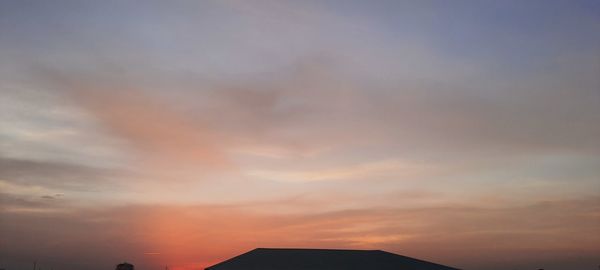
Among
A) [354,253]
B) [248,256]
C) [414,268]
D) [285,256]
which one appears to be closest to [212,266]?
[248,256]

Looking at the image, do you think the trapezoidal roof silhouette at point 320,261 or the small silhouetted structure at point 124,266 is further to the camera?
the small silhouetted structure at point 124,266

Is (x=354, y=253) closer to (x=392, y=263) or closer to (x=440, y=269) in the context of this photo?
(x=392, y=263)

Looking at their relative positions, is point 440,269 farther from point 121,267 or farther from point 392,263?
point 121,267

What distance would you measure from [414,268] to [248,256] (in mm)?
24842

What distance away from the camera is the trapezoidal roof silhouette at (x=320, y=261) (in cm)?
8094

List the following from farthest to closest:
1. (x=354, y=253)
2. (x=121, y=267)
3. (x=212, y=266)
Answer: (x=121, y=267) → (x=354, y=253) → (x=212, y=266)

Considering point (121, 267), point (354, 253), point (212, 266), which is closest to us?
point (212, 266)

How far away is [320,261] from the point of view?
3287 inches

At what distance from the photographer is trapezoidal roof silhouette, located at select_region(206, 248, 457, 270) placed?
80938 mm

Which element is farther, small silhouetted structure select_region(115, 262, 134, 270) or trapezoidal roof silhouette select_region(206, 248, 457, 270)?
small silhouetted structure select_region(115, 262, 134, 270)

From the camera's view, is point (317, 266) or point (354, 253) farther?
point (354, 253)

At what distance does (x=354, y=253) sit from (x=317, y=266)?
8.96 m

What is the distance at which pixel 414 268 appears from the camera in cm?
8188

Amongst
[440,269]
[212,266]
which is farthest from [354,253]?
[212,266]
